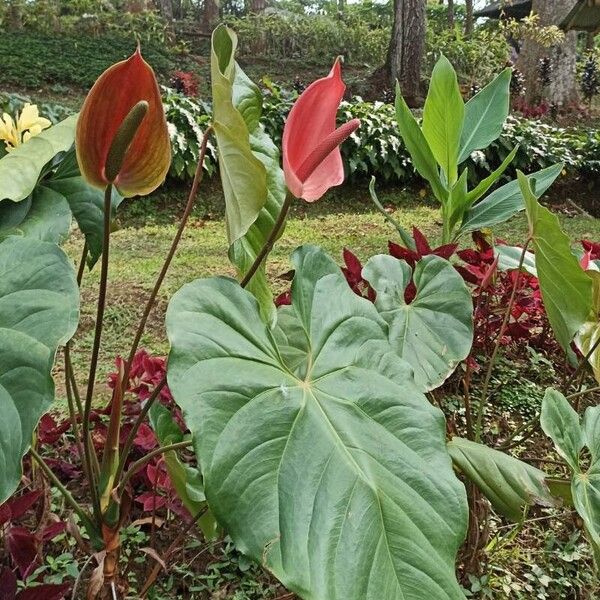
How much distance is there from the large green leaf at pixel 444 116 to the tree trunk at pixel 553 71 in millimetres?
7636

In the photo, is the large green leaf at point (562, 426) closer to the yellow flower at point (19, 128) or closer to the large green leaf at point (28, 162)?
the large green leaf at point (28, 162)

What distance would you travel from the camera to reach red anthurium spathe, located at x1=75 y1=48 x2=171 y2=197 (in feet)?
Answer: 2.03

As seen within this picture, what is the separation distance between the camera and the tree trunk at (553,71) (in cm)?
858

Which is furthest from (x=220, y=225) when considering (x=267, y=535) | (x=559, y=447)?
(x=267, y=535)

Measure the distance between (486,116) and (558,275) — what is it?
1.06m

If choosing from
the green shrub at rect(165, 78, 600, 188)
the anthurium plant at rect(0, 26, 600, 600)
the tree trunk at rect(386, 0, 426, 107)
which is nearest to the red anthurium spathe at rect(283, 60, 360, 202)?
the anthurium plant at rect(0, 26, 600, 600)

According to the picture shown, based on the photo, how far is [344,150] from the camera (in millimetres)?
5094

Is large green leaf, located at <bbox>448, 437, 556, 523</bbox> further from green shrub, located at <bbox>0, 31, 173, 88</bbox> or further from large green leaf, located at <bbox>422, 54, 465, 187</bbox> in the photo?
green shrub, located at <bbox>0, 31, 173, 88</bbox>

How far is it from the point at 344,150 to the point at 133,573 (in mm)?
4344

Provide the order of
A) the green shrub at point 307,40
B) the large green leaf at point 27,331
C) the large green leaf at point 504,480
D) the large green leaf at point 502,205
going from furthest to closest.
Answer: the green shrub at point 307,40 < the large green leaf at point 502,205 < the large green leaf at point 504,480 < the large green leaf at point 27,331

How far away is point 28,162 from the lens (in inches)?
32.6

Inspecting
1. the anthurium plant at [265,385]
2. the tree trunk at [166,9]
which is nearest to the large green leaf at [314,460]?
the anthurium plant at [265,385]

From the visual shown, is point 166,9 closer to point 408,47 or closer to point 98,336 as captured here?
point 408,47

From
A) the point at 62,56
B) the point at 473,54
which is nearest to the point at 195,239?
the point at 62,56
